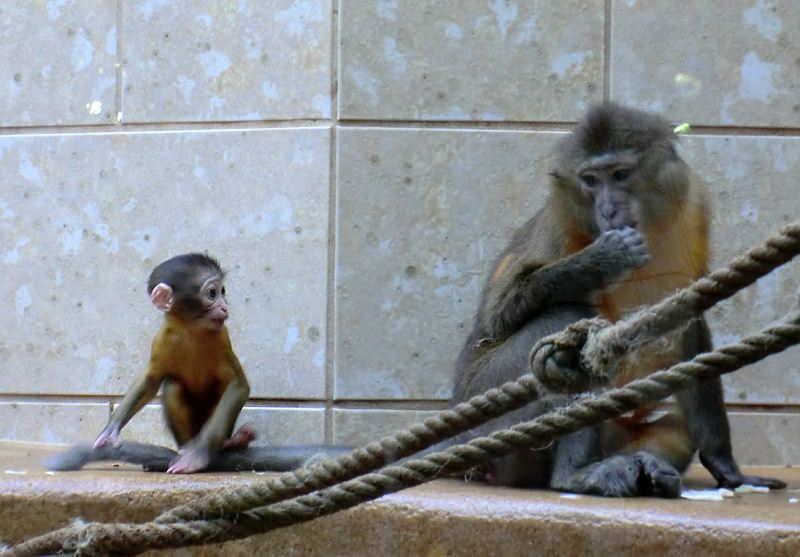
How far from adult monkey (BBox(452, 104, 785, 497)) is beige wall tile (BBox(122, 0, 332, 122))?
165cm

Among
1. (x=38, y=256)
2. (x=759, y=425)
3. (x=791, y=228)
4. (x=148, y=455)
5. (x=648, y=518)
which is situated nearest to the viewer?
(x=791, y=228)

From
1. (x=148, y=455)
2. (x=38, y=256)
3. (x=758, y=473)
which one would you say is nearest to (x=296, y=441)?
(x=148, y=455)

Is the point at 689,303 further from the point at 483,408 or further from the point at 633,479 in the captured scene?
the point at 633,479

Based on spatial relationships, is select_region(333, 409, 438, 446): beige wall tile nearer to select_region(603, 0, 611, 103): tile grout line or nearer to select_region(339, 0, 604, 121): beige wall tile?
select_region(339, 0, 604, 121): beige wall tile

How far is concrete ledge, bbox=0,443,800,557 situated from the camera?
2799 mm

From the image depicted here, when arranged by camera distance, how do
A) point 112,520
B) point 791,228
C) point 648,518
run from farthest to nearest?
point 112,520, point 648,518, point 791,228

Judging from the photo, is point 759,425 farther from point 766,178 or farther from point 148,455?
point 148,455

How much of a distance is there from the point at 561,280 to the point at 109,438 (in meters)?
2.22

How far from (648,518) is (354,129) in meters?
2.82

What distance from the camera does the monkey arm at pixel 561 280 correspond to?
3.60 m

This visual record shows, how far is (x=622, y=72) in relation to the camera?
4996mm

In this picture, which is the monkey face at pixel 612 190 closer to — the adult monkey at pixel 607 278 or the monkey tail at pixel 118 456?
the adult monkey at pixel 607 278

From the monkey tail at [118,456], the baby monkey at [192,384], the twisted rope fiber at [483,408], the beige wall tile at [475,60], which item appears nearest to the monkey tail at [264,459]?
the baby monkey at [192,384]

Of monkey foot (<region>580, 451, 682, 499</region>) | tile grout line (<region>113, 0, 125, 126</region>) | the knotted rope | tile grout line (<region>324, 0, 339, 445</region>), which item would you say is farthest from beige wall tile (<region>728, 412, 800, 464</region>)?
tile grout line (<region>113, 0, 125, 126</region>)
